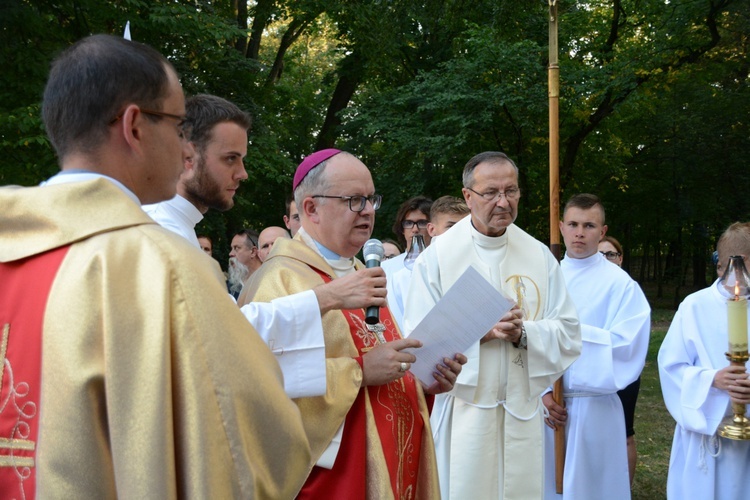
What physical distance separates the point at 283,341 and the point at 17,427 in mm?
1435

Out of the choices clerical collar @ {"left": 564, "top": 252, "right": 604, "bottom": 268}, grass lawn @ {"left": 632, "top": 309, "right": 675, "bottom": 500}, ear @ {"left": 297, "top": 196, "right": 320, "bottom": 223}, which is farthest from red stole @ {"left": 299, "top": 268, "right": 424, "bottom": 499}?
grass lawn @ {"left": 632, "top": 309, "right": 675, "bottom": 500}

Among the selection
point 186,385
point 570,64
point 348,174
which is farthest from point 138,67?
point 570,64

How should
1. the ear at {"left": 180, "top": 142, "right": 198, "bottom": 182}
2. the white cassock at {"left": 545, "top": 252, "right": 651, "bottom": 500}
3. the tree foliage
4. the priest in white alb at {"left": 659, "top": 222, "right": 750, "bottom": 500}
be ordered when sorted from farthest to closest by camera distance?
1. the tree foliage
2. the white cassock at {"left": 545, "top": 252, "right": 651, "bottom": 500}
3. the priest in white alb at {"left": 659, "top": 222, "right": 750, "bottom": 500}
4. the ear at {"left": 180, "top": 142, "right": 198, "bottom": 182}

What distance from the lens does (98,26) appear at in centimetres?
1173

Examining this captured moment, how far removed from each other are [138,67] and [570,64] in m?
16.9

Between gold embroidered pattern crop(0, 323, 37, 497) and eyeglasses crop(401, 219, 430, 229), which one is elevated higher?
eyeglasses crop(401, 219, 430, 229)

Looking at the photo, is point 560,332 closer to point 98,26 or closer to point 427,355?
point 427,355

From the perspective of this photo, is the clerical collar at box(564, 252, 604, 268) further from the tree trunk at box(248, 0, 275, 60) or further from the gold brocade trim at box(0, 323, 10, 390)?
the tree trunk at box(248, 0, 275, 60)

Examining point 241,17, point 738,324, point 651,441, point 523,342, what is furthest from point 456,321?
point 241,17

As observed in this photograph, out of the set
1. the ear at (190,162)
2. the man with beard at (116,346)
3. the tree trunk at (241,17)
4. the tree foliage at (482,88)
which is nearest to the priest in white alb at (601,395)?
the ear at (190,162)

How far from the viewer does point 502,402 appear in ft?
15.6

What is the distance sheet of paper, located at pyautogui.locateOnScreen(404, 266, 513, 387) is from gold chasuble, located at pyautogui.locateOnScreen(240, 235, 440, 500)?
11 cm

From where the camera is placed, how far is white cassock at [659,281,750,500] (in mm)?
4781

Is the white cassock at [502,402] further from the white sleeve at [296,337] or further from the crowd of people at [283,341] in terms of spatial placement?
the white sleeve at [296,337]
